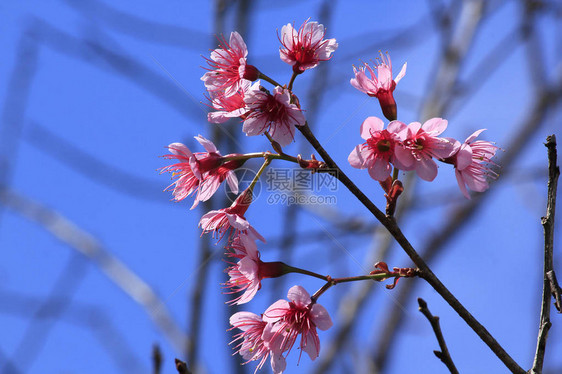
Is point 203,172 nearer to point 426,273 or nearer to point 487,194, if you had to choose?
point 426,273

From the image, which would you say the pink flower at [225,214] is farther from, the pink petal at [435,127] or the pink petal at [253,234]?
the pink petal at [435,127]

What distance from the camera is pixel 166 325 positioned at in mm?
3994

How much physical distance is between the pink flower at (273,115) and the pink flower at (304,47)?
184 mm

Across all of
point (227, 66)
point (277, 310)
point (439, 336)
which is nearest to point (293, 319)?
point (277, 310)

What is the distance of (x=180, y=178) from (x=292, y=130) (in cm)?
44

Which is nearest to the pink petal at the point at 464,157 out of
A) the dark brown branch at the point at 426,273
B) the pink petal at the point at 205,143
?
the dark brown branch at the point at 426,273

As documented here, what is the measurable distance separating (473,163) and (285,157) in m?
0.64

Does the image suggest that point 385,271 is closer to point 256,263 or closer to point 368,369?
point 256,263

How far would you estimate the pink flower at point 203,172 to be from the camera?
1.60 m

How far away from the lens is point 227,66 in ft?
5.70

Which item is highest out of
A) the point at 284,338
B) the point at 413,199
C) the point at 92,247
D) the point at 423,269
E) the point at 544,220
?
the point at 413,199

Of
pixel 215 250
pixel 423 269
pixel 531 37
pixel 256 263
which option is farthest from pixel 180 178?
pixel 531 37

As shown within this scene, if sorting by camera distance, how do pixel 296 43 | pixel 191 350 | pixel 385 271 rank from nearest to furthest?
pixel 385 271 → pixel 296 43 → pixel 191 350

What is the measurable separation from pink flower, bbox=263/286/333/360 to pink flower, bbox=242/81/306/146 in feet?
1.46
